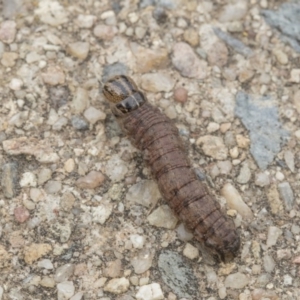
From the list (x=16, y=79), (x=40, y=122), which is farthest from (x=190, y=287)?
(x=16, y=79)

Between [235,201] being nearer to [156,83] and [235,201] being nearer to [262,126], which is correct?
[262,126]

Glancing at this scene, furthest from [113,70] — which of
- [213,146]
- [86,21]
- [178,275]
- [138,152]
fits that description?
[178,275]

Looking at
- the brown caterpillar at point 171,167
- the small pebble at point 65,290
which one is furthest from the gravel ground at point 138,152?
the brown caterpillar at point 171,167

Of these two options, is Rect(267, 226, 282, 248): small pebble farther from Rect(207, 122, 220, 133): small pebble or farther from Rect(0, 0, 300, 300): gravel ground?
Rect(207, 122, 220, 133): small pebble

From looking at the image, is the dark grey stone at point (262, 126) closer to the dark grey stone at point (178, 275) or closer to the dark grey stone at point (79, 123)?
the dark grey stone at point (178, 275)

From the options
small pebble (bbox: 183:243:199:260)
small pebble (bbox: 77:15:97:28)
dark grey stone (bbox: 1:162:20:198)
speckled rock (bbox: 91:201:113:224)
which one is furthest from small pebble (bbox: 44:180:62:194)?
small pebble (bbox: 77:15:97:28)

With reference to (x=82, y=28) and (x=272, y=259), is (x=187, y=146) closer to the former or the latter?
(x=272, y=259)
